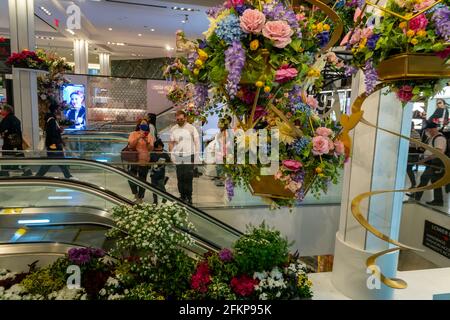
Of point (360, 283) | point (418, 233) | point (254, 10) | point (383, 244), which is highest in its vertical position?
point (254, 10)

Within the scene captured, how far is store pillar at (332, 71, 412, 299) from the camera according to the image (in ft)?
8.04

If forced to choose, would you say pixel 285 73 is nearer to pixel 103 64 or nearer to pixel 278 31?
pixel 278 31

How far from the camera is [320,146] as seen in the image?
65.2 inches

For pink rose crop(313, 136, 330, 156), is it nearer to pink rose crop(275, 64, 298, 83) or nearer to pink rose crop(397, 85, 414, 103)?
pink rose crop(275, 64, 298, 83)

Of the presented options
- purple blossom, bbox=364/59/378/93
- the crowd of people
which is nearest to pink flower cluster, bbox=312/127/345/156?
purple blossom, bbox=364/59/378/93

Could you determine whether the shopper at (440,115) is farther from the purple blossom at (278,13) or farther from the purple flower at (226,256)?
the purple blossom at (278,13)

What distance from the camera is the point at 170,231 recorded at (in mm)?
2480

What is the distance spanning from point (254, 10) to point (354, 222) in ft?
6.52

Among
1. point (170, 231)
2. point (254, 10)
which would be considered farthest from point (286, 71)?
point (170, 231)

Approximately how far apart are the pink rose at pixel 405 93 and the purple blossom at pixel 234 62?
0.88 meters

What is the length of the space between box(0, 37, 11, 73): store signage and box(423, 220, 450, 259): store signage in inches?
352

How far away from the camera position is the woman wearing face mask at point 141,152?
4.75 meters
